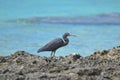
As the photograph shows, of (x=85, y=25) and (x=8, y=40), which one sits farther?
(x=85, y=25)

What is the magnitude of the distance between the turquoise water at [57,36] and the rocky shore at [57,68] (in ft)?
10.0

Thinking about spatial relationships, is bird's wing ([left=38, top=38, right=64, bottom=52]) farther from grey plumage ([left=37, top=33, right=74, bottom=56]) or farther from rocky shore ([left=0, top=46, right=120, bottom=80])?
rocky shore ([left=0, top=46, right=120, bottom=80])

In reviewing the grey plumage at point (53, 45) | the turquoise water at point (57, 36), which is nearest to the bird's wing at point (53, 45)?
the grey plumage at point (53, 45)

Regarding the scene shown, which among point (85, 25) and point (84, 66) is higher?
point (85, 25)

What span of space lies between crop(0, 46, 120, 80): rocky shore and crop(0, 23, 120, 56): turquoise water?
305cm

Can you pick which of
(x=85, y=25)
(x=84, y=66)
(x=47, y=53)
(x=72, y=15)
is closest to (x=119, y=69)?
(x=84, y=66)

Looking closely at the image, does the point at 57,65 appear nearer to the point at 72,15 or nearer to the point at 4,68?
the point at 4,68

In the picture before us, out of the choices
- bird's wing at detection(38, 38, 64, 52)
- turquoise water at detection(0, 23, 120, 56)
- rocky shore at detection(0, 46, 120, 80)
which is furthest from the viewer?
turquoise water at detection(0, 23, 120, 56)

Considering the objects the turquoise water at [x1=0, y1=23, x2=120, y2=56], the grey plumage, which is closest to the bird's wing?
the grey plumage

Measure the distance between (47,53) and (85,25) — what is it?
5180mm

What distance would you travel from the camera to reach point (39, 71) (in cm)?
827

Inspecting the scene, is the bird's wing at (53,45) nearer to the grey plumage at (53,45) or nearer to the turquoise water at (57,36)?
the grey plumage at (53,45)

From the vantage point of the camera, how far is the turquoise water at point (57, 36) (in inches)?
511

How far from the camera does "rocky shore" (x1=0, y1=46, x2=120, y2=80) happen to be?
795 centimetres
